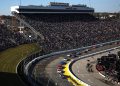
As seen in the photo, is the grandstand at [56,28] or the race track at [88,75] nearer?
the race track at [88,75]

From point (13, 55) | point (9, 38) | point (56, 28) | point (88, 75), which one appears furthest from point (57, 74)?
point (56, 28)

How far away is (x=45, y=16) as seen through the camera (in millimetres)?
117688

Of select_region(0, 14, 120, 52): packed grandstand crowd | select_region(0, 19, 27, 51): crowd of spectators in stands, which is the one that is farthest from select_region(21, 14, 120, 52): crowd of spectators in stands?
select_region(0, 19, 27, 51): crowd of spectators in stands

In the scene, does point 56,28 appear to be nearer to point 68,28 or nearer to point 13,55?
point 68,28

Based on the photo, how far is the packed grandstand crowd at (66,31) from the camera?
87.1 metres

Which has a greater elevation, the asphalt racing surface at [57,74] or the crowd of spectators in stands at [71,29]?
the crowd of spectators in stands at [71,29]

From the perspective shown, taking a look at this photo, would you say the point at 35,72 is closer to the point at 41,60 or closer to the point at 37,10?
the point at 41,60

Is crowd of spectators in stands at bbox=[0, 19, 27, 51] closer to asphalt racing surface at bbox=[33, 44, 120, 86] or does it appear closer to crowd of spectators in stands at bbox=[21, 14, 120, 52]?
crowd of spectators in stands at bbox=[21, 14, 120, 52]

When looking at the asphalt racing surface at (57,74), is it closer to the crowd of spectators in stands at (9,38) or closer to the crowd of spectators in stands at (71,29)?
the crowd of spectators in stands at (71,29)

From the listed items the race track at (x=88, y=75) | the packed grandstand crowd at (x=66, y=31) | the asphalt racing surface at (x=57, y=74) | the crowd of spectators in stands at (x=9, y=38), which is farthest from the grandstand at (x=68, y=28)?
the race track at (x=88, y=75)

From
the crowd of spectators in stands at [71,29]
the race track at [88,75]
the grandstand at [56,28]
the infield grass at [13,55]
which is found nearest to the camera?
the race track at [88,75]

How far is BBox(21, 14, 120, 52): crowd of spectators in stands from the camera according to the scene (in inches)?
3620

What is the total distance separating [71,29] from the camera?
11050cm

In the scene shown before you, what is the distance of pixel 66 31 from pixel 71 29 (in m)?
4.42
